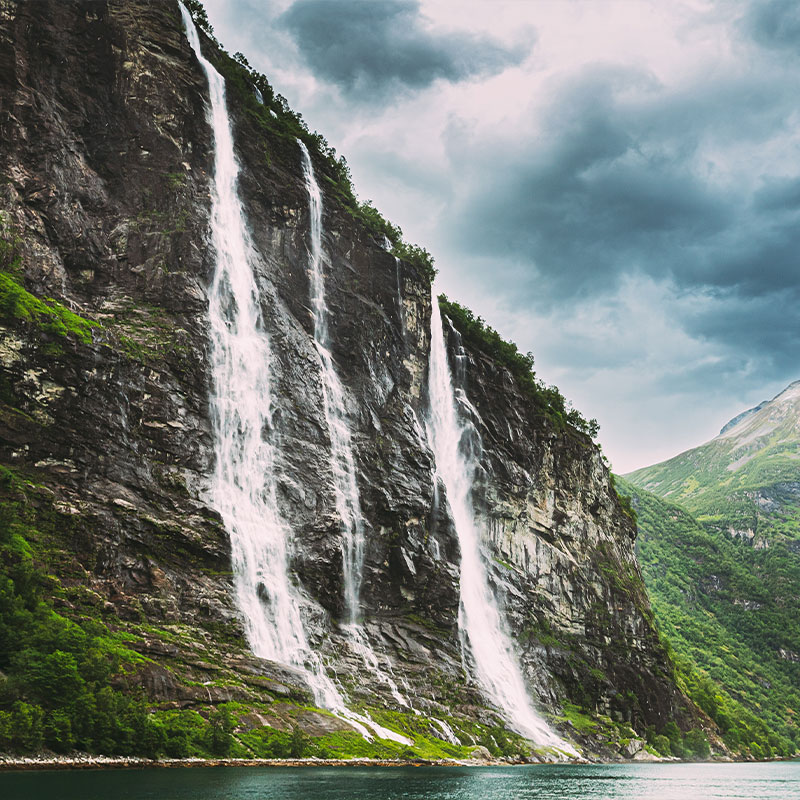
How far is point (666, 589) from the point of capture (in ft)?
625

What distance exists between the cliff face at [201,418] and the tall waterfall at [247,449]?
4.40 ft

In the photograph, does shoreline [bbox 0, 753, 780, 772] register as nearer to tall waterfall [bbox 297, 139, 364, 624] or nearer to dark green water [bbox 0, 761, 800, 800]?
dark green water [bbox 0, 761, 800, 800]

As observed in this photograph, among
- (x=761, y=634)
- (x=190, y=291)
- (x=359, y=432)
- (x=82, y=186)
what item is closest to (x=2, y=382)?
(x=190, y=291)

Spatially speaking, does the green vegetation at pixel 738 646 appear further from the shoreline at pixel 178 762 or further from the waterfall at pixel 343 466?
the shoreline at pixel 178 762

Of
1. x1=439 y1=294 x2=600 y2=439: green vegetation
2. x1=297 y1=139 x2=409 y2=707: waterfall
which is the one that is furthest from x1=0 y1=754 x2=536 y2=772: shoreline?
x1=439 y1=294 x2=600 y2=439: green vegetation

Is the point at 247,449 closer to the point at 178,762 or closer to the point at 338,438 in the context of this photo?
the point at 338,438

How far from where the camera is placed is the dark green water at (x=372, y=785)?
81.7 feet

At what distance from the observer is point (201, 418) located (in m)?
55.8

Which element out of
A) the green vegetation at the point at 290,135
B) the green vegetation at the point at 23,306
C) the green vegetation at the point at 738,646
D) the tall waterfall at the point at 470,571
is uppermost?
the green vegetation at the point at 290,135

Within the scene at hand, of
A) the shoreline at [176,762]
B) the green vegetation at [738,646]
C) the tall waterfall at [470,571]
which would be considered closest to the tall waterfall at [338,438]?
the tall waterfall at [470,571]

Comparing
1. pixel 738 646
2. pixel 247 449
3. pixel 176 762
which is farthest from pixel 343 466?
pixel 738 646

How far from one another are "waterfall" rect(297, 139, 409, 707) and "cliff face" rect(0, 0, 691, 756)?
105 cm

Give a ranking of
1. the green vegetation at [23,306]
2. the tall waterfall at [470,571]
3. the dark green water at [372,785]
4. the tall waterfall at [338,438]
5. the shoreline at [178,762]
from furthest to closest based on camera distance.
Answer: the tall waterfall at [470,571] < the tall waterfall at [338,438] < the green vegetation at [23,306] < the shoreline at [178,762] < the dark green water at [372,785]

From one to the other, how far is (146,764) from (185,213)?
4554 cm
